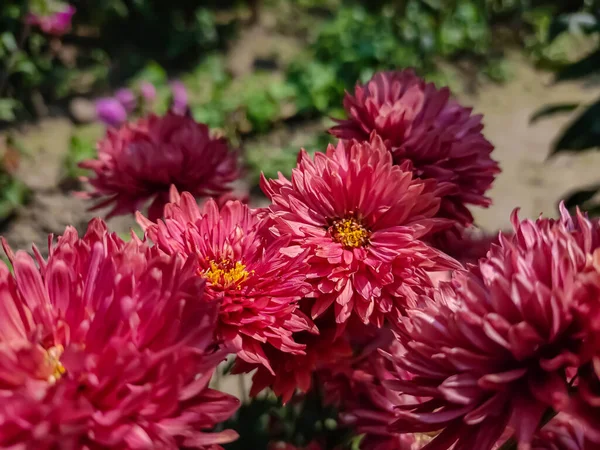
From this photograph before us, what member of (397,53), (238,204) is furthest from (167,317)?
(397,53)

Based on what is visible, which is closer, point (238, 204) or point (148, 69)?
point (238, 204)

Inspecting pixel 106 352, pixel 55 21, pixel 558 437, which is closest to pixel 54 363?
pixel 106 352

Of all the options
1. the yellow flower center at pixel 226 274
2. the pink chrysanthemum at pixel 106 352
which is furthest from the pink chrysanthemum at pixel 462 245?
the pink chrysanthemum at pixel 106 352

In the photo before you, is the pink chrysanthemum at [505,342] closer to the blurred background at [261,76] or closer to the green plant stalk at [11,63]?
the blurred background at [261,76]

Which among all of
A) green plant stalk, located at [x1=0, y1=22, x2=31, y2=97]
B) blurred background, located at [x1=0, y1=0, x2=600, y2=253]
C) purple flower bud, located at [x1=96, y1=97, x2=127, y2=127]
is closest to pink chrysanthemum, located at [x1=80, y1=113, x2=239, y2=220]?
blurred background, located at [x1=0, y1=0, x2=600, y2=253]

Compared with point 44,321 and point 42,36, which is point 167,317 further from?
point 42,36

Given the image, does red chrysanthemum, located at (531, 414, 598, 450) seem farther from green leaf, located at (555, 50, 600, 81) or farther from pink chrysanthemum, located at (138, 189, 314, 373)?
green leaf, located at (555, 50, 600, 81)
